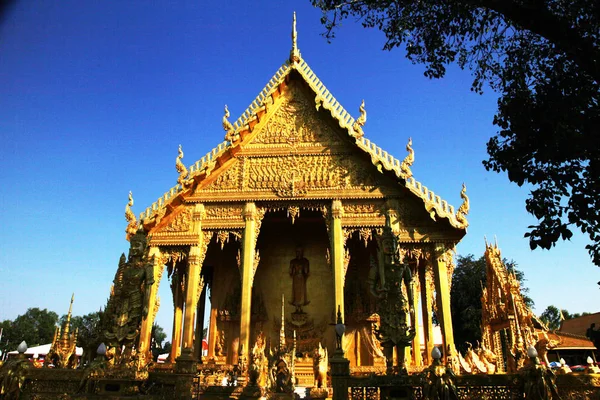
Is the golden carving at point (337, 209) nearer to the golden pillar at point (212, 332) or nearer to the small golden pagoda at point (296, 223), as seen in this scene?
the small golden pagoda at point (296, 223)

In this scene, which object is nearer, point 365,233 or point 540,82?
point 540,82

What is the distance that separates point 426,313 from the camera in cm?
1444

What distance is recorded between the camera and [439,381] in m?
6.63

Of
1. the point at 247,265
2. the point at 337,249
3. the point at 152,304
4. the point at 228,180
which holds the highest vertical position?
the point at 228,180

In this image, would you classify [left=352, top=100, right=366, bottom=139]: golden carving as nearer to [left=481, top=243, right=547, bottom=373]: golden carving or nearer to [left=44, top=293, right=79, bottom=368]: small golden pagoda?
[left=481, top=243, right=547, bottom=373]: golden carving

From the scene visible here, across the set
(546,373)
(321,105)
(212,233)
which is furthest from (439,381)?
(321,105)

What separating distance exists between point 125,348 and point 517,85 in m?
8.46

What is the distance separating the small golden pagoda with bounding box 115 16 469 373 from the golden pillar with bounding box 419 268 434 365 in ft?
0.15

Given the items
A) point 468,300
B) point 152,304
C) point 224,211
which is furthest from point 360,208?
point 468,300

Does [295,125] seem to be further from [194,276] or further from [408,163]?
[194,276]

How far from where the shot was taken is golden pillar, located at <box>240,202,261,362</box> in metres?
12.8

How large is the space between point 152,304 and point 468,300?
2589cm

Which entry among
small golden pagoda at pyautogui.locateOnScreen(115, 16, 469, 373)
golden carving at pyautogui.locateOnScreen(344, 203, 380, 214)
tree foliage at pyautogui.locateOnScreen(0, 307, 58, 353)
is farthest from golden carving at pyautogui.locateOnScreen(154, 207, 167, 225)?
tree foliage at pyautogui.locateOnScreen(0, 307, 58, 353)

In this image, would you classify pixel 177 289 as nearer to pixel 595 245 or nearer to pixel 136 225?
pixel 136 225
